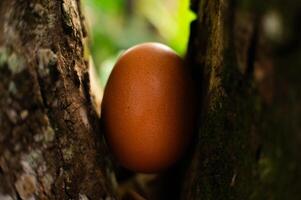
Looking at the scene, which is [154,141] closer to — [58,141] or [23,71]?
[58,141]

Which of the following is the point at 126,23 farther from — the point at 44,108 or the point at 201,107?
the point at 44,108

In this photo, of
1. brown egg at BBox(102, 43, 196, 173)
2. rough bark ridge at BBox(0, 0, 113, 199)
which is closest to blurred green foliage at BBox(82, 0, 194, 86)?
brown egg at BBox(102, 43, 196, 173)

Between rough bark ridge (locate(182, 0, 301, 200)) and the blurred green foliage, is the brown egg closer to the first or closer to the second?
rough bark ridge (locate(182, 0, 301, 200))

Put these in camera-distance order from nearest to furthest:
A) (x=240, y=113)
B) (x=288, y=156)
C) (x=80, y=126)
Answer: (x=288, y=156) → (x=240, y=113) → (x=80, y=126)

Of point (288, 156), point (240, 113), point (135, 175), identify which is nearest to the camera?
point (288, 156)

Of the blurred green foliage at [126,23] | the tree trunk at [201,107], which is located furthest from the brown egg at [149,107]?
the blurred green foliage at [126,23]

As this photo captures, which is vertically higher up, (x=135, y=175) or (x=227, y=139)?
(x=227, y=139)

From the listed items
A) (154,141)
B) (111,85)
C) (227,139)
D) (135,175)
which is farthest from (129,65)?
(135,175)
